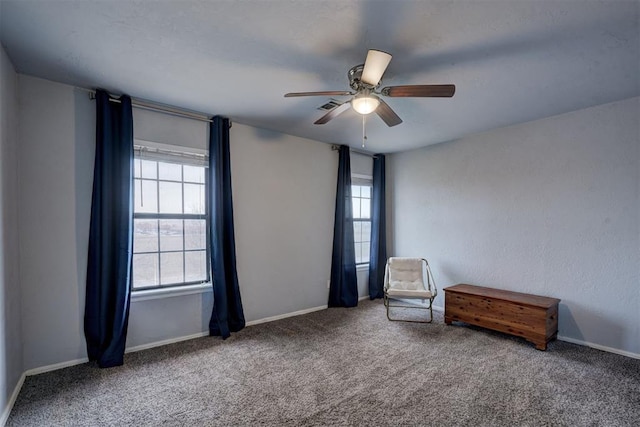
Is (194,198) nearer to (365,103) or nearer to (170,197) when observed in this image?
(170,197)

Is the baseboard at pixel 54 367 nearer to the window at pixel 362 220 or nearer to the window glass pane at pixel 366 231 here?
the window at pixel 362 220

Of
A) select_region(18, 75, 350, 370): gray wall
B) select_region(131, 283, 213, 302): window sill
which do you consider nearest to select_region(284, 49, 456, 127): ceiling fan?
select_region(18, 75, 350, 370): gray wall

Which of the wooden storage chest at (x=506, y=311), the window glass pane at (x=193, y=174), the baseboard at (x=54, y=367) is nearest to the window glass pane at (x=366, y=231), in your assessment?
the wooden storage chest at (x=506, y=311)

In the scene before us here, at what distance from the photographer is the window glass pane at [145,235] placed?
3.03m

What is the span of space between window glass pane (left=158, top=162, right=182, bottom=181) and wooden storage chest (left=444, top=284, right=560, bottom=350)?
137 inches

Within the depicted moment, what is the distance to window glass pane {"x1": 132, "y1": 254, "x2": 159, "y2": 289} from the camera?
9.96 feet

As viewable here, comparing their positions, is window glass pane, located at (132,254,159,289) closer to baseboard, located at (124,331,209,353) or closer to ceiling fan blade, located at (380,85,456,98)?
baseboard, located at (124,331,209,353)

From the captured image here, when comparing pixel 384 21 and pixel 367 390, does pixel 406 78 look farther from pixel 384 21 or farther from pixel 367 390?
pixel 367 390

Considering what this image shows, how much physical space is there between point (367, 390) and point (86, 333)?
2.49 metres

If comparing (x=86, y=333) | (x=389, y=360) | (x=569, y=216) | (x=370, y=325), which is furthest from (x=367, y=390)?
(x=569, y=216)

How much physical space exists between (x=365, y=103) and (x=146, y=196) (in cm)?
238

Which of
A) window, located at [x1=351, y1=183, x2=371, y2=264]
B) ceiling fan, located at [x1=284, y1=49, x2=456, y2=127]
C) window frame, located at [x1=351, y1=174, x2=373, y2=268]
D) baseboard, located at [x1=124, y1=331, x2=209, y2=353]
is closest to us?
ceiling fan, located at [x1=284, y1=49, x2=456, y2=127]

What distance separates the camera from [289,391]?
2299 millimetres

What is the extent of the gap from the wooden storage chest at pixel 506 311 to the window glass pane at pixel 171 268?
3.19m
